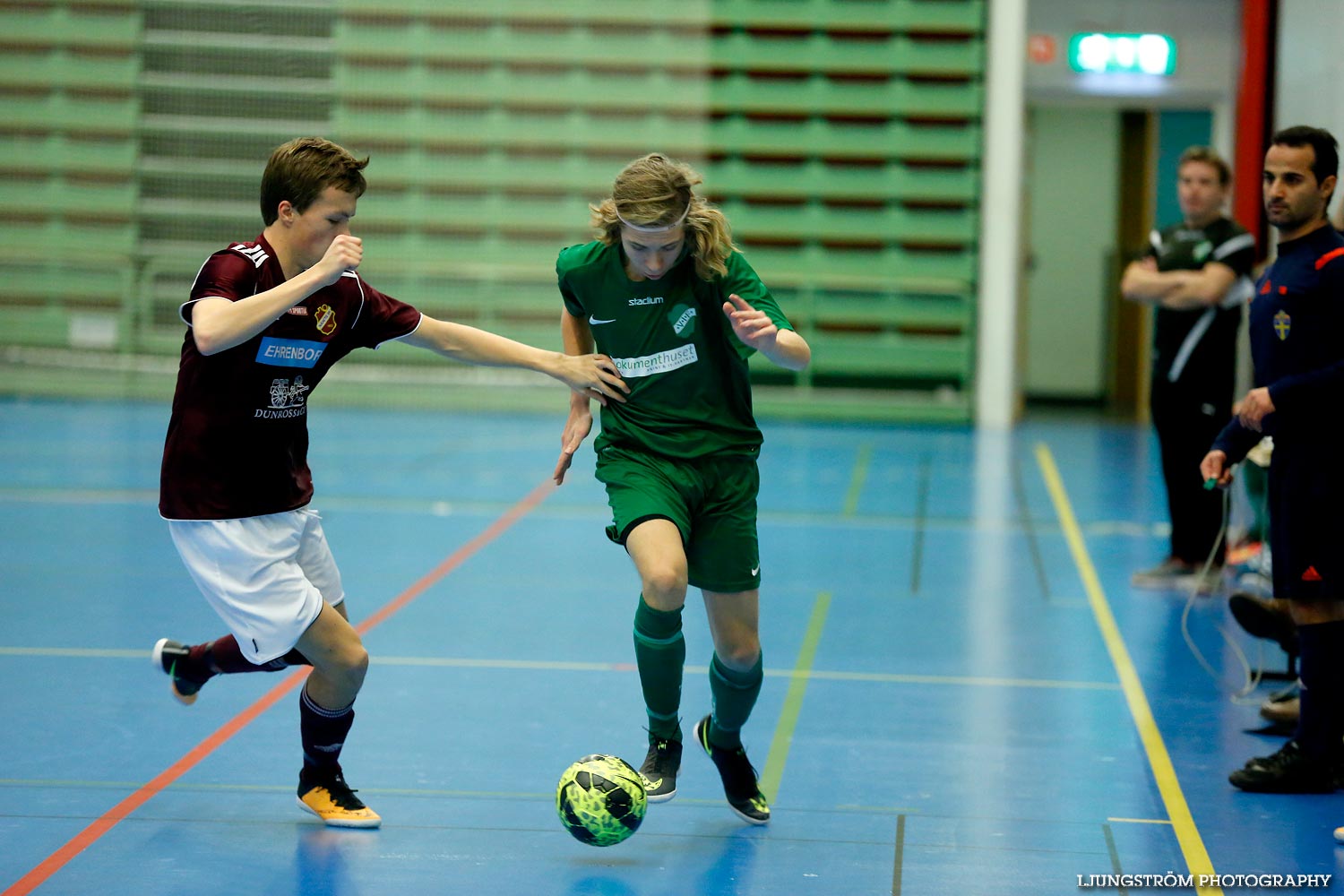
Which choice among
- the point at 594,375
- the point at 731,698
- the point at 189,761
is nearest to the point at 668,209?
the point at 594,375

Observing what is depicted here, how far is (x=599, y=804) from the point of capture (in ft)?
11.8

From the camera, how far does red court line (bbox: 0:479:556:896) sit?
3551mm

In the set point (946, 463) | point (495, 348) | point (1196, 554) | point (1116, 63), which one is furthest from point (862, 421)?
point (495, 348)

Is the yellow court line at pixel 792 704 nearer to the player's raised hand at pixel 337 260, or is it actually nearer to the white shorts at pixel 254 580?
the white shorts at pixel 254 580

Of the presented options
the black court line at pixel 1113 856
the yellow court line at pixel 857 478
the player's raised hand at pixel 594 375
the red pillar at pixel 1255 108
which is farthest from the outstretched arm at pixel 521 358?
the red pillar at pixel 1255 108

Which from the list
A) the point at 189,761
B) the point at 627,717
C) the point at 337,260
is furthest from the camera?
the point at 627,717

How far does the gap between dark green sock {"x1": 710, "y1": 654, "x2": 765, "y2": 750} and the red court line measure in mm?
1619

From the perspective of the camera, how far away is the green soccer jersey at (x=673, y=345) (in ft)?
12.6

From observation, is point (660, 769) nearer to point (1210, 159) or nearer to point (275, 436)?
point (275, 436)

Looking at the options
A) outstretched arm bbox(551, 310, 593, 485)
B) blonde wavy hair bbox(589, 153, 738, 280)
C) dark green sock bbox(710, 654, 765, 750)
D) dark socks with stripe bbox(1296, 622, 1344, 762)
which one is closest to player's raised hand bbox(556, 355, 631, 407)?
outstretched arm bbox(551, 310, 593, 485)

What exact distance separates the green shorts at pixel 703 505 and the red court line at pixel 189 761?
5.09 feet

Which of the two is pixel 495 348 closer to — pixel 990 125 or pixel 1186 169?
pixel 1186 169

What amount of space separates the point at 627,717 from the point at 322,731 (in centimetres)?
130

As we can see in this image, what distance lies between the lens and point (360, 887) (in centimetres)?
348
